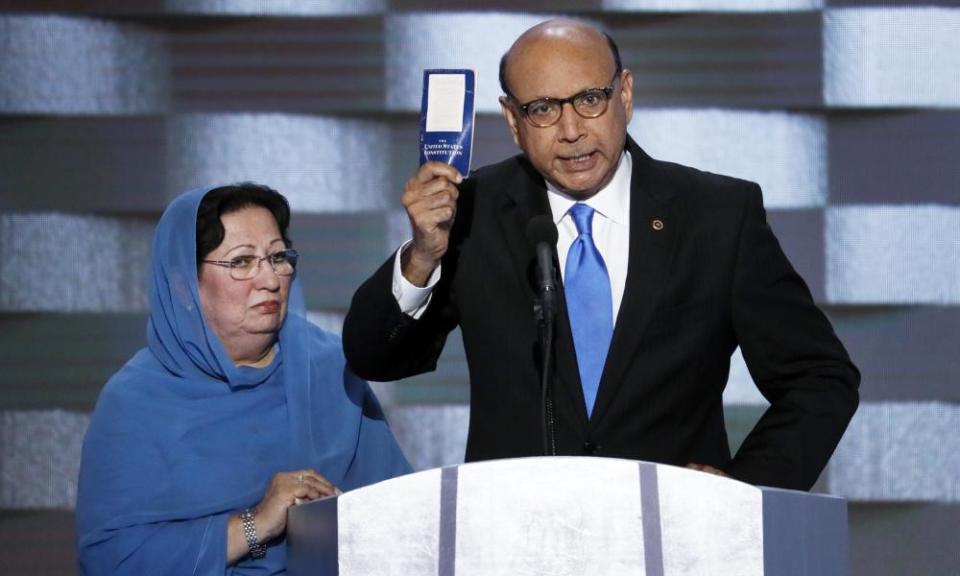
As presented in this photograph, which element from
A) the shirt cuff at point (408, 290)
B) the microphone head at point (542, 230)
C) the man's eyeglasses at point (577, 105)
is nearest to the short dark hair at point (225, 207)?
the shirt cuff at point (408, 290)

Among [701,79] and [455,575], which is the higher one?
[701,79]

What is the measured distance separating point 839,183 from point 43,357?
2.24 metres

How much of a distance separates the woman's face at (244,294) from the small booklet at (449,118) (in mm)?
722

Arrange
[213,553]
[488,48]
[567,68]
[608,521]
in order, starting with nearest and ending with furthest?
[608,521] → [567,68] → [213,553] → [488,48]

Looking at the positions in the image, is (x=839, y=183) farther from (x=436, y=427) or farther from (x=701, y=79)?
(x=436, y=427)

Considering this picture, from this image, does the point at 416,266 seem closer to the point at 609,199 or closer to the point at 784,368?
the point at 609,199

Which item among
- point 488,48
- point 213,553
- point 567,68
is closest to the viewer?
point 567,68

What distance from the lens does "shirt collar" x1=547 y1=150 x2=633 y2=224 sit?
2.24 metres

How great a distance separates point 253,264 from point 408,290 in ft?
1.93

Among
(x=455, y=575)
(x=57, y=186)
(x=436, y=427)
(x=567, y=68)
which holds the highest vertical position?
(x=567, y=68)

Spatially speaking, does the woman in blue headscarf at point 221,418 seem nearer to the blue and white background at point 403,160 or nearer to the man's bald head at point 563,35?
the man's bald head at point 563,35

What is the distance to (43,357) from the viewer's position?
147 inches

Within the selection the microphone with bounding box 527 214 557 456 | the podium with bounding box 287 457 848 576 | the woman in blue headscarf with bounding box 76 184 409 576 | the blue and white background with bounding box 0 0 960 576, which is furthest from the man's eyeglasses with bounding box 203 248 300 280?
the podium with bounding box 287 457 848 576

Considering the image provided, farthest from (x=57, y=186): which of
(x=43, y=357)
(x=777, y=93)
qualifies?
(x=777, y=93)
